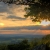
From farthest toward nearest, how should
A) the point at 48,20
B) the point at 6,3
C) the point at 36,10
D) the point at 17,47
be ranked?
1. the point at 17,47
2. the point at 48,20
3. the point at 36,10
4. the point at 6,3

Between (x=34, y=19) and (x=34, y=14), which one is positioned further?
(x=34, y=19)

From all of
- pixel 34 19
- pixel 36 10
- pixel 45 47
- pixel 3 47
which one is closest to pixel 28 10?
pixel 34 19

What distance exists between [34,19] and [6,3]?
8421mm

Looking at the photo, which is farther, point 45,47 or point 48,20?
point 48,20

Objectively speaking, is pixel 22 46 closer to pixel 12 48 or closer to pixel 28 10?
pixel 12 48

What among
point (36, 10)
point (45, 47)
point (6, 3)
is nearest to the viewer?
point (45, 47)

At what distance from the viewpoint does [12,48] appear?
131ft

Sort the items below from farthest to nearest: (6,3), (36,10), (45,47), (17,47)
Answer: (17,47), (36,10), (6,3), (45,47)

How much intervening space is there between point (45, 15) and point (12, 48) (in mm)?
7943

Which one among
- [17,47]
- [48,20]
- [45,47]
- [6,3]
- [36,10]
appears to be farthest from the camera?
[17,47]

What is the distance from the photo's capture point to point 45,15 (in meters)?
35.5

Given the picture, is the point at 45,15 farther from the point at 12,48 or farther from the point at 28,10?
the point at 12,48

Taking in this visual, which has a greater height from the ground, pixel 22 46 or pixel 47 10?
pixel 47 10


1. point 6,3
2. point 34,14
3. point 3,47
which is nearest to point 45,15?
point 34,14
